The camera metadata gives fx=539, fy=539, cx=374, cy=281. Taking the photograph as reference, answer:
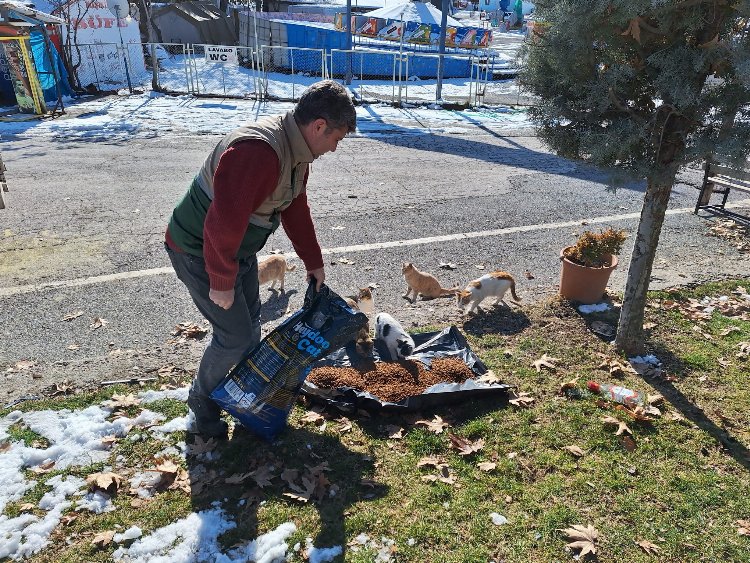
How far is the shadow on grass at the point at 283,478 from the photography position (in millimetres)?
3035

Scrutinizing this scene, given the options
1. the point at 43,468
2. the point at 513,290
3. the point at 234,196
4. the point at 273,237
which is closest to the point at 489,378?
the point at 513,290

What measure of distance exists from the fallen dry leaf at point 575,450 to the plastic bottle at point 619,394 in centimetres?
69

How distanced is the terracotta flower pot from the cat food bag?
300 cm

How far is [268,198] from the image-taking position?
2.91 metres

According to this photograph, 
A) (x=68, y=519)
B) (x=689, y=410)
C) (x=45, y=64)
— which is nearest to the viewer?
(x=68, y=519)

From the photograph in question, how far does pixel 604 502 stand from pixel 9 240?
728cm

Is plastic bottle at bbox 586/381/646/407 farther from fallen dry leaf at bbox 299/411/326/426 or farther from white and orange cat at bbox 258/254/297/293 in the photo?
white and orange cat at bbox 258/254/297/293

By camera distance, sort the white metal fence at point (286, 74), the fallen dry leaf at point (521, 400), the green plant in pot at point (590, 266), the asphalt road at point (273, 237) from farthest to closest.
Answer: the white metal fence at point (286, 74) < the green plant in pot at point (590, 266) < the asphalt road at point (273, 237) < the fallen dry leaf at point (521, 400)

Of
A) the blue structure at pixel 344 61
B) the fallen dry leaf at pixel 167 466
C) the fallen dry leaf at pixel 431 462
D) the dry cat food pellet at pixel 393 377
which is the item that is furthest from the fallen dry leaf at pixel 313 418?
the blue structure at pixel 344 61

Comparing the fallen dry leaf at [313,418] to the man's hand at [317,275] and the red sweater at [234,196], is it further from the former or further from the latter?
the red sweater at [234,196]

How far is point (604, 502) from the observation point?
127 inches

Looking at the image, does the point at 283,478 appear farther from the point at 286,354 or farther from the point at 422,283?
the point at 422,283

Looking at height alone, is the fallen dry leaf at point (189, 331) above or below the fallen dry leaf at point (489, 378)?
below

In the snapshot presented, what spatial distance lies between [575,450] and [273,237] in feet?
16.4
